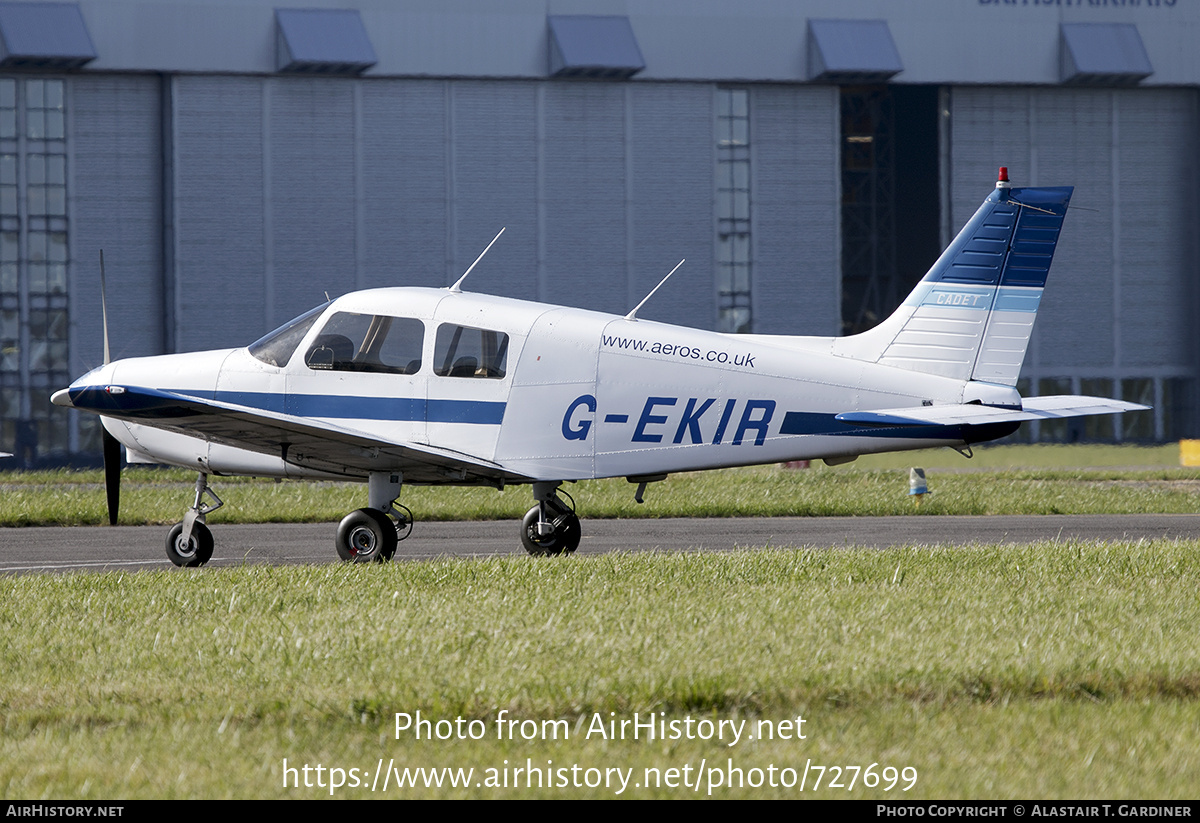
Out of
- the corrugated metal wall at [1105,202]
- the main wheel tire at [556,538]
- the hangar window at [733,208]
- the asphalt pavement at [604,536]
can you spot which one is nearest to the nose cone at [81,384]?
the asphalt pavement at [604,536]

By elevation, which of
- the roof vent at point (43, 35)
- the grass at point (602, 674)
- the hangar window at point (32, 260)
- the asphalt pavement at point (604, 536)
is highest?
the roof vent at point (43, 35)

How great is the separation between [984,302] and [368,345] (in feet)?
17.0

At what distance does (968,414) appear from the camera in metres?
10.0

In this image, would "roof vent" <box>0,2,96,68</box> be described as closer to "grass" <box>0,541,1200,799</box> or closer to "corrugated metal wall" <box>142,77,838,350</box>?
"corrugated metal wall" <box>142,77,838,350</box>

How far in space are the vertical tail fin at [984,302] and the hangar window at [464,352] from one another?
9.70 ft

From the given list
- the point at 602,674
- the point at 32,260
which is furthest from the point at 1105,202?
the point at 602,674

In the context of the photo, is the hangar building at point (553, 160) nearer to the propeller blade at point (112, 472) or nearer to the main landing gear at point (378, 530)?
the propeller blade at point (112, 472)

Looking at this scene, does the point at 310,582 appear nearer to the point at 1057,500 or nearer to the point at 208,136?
the point at 1057,500

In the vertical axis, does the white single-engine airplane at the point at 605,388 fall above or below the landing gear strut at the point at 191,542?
above

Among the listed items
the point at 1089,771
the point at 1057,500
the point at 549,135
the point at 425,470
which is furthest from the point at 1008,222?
the point at 549,135

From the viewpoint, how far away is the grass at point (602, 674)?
4414mm

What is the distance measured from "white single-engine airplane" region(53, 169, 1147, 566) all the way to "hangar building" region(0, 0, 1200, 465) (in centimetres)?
2786

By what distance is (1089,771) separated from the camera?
429cm

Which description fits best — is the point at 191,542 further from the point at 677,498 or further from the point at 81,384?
the point at 677,498
